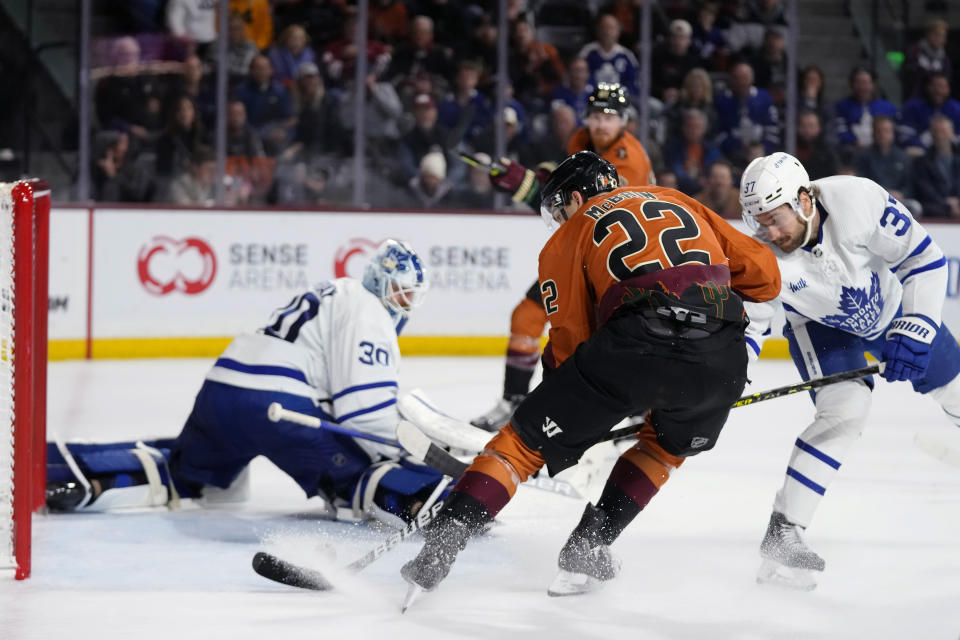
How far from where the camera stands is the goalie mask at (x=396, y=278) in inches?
141

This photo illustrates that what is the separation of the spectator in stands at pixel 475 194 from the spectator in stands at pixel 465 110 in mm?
219

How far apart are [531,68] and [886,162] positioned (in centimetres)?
215

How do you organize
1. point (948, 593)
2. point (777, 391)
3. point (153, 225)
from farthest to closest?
point (153, 225), point (777, 391), point (948, 593)

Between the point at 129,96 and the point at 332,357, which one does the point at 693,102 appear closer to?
the point at 129,96

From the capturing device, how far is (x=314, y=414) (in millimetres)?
3596

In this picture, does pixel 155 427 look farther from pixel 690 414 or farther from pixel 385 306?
pixel 690 414

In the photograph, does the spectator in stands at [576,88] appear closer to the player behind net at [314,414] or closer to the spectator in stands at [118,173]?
the spectator in stands at [118,173]

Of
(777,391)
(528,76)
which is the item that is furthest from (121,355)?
(777,391)

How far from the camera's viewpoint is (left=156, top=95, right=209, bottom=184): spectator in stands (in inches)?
289

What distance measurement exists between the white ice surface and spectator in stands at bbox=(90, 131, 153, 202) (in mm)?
3175

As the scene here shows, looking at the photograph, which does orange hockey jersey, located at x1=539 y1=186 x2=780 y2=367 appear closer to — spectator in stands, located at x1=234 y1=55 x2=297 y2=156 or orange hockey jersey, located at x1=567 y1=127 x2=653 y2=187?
orange hockey jersey, located at x1=567 y1=127 x2=653 y2=187

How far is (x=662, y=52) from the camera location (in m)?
7.92

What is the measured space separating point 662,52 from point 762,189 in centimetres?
507

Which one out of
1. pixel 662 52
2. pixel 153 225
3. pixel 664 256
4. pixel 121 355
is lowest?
pixel 121 355
